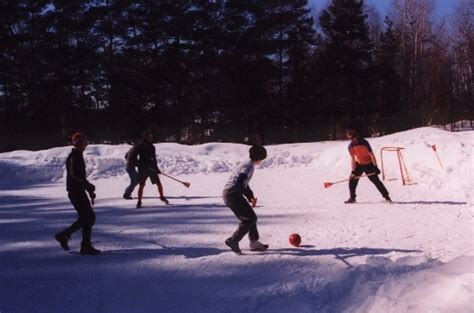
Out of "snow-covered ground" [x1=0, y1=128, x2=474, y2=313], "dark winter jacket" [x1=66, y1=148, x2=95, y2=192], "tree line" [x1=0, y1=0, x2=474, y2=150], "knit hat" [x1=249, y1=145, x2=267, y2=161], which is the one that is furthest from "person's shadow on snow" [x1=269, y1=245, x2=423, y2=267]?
"tree line" [x1=0, y1=0, x2=474, y2=150]

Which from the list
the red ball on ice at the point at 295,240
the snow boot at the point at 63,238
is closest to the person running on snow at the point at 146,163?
the snow boot at the point at 63,238

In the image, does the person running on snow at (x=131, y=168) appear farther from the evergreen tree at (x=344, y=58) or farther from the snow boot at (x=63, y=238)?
the evergreen tree at (x=344, y=58)

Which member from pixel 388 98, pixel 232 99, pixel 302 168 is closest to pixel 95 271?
pixel 302 168

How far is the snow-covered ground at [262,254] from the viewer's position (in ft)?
→ 15.4

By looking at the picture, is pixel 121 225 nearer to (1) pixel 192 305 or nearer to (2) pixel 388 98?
(1) pixel 192 305

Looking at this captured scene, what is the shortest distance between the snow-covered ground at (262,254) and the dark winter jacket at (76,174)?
962 mm

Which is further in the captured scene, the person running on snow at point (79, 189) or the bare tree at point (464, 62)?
the bare tree at point (464, 62)

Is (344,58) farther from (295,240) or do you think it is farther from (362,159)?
(295,240)

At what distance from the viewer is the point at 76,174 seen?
6297mm

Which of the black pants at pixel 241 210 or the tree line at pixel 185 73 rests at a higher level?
the tree line at pixel 185 73

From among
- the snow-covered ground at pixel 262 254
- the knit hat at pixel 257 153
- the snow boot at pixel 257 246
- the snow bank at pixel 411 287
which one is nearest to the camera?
the snow bank at pixel 411 287

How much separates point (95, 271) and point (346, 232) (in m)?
3.79

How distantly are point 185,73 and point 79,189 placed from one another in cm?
2499

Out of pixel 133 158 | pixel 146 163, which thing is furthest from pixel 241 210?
pixel 133 158
